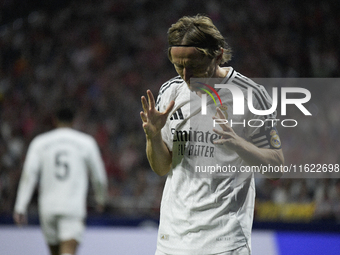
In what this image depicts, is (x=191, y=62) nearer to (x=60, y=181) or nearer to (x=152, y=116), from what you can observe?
(x=152, y=116)

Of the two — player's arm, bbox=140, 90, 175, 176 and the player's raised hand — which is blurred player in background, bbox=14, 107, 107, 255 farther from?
the player's raised hand

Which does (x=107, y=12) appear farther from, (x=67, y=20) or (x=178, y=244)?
(x=178, y=244)

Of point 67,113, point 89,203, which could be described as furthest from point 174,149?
point 89,203

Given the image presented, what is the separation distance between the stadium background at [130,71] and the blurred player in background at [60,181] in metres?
1.06

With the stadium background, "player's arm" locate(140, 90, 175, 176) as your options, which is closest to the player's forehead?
"player's arm" locate(140, 90, 175, 176)

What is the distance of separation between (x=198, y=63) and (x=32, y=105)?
7.27 m

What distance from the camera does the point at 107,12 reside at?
1020cm

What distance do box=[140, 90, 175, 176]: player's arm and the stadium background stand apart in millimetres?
3333

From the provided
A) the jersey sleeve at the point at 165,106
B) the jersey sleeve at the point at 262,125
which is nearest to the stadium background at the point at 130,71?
the jersey sleeve at the point at 165,106

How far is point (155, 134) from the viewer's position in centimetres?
185

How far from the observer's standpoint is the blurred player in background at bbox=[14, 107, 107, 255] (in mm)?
4059

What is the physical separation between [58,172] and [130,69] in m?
5.11

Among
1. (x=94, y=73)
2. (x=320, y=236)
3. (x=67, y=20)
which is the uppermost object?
(x=67, y=20)

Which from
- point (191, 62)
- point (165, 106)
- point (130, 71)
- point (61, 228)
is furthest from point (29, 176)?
point (130, 71)
